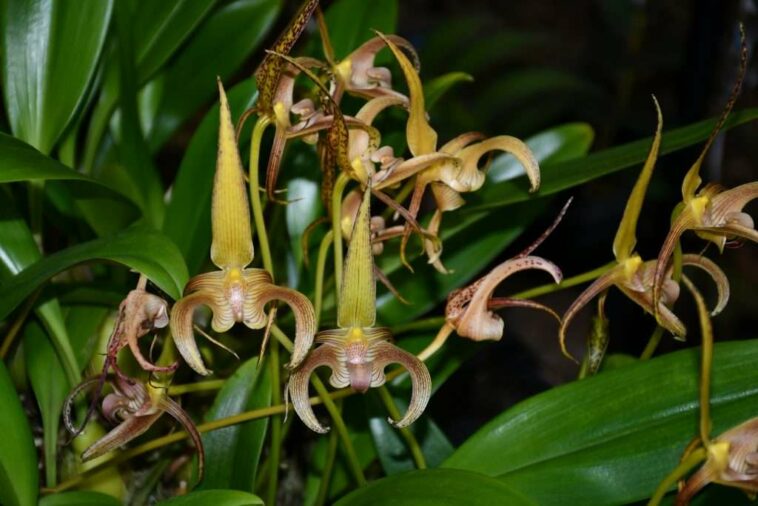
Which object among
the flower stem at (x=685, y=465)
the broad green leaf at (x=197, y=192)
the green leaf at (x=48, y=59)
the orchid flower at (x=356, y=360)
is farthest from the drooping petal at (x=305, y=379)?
the green leaf at (x=48, y=59)

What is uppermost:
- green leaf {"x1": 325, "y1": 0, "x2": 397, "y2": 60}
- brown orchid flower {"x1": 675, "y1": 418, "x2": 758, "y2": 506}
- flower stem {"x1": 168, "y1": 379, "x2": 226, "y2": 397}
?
green leaf {"x1": 325, "y1": 0, "x2": 397, "y2": 60}

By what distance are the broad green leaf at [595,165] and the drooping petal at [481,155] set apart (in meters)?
0.13

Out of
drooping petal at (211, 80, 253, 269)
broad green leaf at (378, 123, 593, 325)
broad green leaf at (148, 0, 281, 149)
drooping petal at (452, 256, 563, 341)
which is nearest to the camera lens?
drooping petal at (211, 80, 253, 269)

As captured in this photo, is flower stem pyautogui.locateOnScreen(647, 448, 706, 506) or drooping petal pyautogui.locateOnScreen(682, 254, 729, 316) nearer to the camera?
flower stem pyautogui.locateOnScreen(647, 448, 706, 506)

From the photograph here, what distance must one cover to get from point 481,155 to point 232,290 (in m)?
0.23

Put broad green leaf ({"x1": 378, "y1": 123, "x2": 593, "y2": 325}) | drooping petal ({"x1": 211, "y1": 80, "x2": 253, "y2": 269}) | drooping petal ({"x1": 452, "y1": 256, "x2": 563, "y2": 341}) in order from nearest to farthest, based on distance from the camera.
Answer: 1. drooping petal ({"x1": 211, "y1": 80, "x2": 253, "y2": 269})
2. drooping petal ({"x1": 452, "y1": 256, "x2": 563, "y2": 341})
3. broad green leaf ({"x1": 378, "y1": 123, "x2": 593, "y2": 325})

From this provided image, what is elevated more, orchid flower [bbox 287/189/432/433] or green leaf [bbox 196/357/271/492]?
orchid flower [bbox 287/189/432/433]

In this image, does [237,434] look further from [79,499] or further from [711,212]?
[711,212]

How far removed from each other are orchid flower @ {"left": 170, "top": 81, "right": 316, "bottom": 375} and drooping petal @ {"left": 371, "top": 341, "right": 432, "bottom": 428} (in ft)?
0.19

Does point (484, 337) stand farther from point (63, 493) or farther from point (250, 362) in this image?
point (63, 493)

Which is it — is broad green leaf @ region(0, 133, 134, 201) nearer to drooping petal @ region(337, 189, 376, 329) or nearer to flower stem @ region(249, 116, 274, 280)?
flower stem @ region(249, 116, 274, 280)

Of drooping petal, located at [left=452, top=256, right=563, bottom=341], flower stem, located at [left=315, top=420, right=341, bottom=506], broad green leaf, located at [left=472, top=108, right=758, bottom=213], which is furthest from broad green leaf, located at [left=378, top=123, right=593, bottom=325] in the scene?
drooping petal, located at [left=452, top=256, right=563, bottom=341]

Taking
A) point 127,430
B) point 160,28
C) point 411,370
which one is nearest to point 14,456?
point 127,430

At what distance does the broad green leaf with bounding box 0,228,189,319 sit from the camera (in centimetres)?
67
